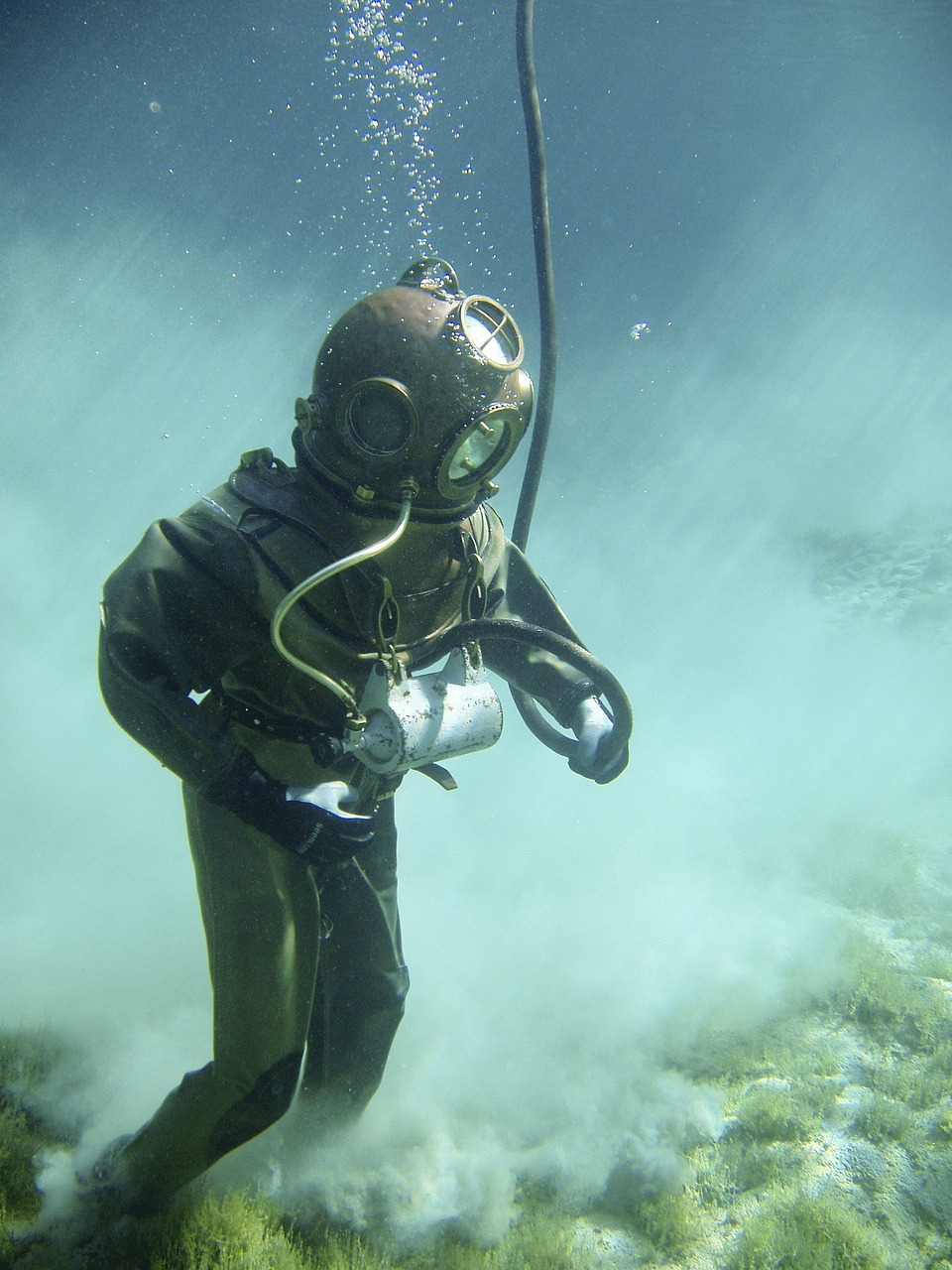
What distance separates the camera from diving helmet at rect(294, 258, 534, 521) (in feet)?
7.02

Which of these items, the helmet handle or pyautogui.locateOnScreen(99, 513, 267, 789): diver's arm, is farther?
the helmet handle

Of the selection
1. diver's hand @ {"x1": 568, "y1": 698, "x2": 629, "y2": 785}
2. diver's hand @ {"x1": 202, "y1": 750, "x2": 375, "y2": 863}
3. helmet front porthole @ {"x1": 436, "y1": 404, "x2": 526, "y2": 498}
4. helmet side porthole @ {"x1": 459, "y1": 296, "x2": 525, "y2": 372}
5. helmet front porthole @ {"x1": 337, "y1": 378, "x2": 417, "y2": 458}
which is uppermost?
helmet side porthole @ {"x1": 459, "y1": 296, "x2": 525, "y2": 372}

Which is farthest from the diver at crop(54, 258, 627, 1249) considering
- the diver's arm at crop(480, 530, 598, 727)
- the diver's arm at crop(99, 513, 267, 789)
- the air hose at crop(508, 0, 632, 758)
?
the diver's arm at crop(480, 530, 598, 727)

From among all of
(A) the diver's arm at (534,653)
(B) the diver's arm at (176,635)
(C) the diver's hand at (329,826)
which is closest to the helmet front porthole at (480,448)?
(A) the diver's arm at (534,653)

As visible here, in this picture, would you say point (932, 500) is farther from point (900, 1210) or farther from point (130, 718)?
point (130, 718)

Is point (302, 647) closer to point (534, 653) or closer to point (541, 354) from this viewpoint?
point (534, 653)

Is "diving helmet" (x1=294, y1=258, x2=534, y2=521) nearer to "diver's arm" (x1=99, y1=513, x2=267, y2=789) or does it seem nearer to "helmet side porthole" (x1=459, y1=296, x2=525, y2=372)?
"helmet side porthole" (x1=459, y1=296, x2=525, y2=372)

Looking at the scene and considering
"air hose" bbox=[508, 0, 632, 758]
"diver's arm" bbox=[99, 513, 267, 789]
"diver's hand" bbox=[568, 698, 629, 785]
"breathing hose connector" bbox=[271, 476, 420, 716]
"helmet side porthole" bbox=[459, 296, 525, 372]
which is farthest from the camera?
"diver's hand" bbox=[568, 698, 629, 785]

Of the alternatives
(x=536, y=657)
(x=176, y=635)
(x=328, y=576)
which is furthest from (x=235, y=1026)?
(x=536, y=657)

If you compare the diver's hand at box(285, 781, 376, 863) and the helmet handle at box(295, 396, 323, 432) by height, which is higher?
the helmet handle at box(295, 396, 323, 432)

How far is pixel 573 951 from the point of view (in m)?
7.36

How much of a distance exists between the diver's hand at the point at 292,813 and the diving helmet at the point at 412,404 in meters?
0.99

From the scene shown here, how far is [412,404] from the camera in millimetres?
2100

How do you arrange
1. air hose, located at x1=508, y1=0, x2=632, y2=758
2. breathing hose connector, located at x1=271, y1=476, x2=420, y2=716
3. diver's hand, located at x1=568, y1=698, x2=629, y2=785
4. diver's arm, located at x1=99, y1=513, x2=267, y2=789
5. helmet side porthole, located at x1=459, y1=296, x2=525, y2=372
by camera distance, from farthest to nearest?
diver's hand, located at x1=568, y1=698, x2=629, y2=785 < air hose, located at x1=508, y1=0, x2=632, y2=758 < helmet side porthole, located at x1=459, y1=296, x2=525, y2=372 < diver's arm, located at x1=99, y1=513, x2=267, y2=789 < breathing hose connector, located at x1=271, y1=476, x2=420, y2=716
